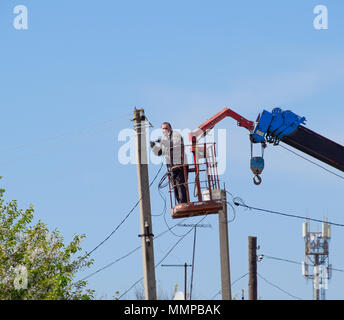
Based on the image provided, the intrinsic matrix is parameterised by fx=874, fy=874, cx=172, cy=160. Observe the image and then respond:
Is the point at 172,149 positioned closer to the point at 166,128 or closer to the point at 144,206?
the point at 166,128

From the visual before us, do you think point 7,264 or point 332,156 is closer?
point 332,156

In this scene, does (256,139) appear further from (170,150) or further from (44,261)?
(44,261)

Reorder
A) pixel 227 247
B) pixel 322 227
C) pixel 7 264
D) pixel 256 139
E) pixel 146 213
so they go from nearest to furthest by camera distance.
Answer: pixel 146 213
pixel 256 139
pixel 227 247
pixel 7 264
pixel 322 227

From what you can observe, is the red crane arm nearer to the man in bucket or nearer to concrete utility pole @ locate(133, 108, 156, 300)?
the man in bucket

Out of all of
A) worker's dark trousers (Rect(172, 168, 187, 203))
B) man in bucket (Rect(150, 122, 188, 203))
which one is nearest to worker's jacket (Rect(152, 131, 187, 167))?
man in bucket (Rect(150, 122, 188, 203))

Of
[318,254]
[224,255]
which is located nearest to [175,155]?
[224,255]

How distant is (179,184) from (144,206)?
299cm

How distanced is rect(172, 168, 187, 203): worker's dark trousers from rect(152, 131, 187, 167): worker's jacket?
26cm

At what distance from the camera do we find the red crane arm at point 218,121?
2442 cm

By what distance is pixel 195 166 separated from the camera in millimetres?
24078

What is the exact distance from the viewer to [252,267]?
3222 cm

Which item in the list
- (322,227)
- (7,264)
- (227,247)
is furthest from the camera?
(322,227)
